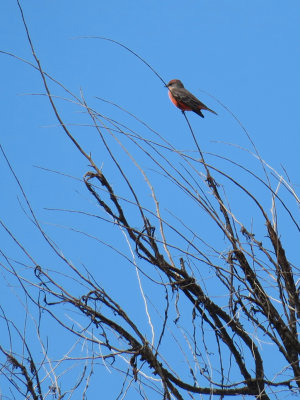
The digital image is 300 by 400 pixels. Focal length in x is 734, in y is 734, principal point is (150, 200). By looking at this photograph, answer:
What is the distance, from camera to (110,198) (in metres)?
2.96

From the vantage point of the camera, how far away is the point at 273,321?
9.32ft

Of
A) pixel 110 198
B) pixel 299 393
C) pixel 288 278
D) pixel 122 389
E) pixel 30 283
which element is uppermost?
pixel 110 198

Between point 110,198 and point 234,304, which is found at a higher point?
point 110,198

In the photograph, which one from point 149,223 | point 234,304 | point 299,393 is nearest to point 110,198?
point 149,223

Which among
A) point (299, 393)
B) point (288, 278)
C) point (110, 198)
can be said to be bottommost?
point (299, 393)

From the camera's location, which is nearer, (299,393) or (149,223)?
(299,393)

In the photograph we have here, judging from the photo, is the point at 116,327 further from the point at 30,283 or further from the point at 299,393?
the point at 299,393

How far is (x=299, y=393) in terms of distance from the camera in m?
2.68

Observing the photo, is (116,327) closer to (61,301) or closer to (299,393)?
(61,301)

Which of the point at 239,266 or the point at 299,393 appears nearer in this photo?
the point at 299,393

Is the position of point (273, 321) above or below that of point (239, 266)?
below

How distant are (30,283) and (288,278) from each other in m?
1.03

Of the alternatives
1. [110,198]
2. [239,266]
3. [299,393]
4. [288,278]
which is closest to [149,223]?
[110,198]

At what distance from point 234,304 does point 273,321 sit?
0.18 meters
